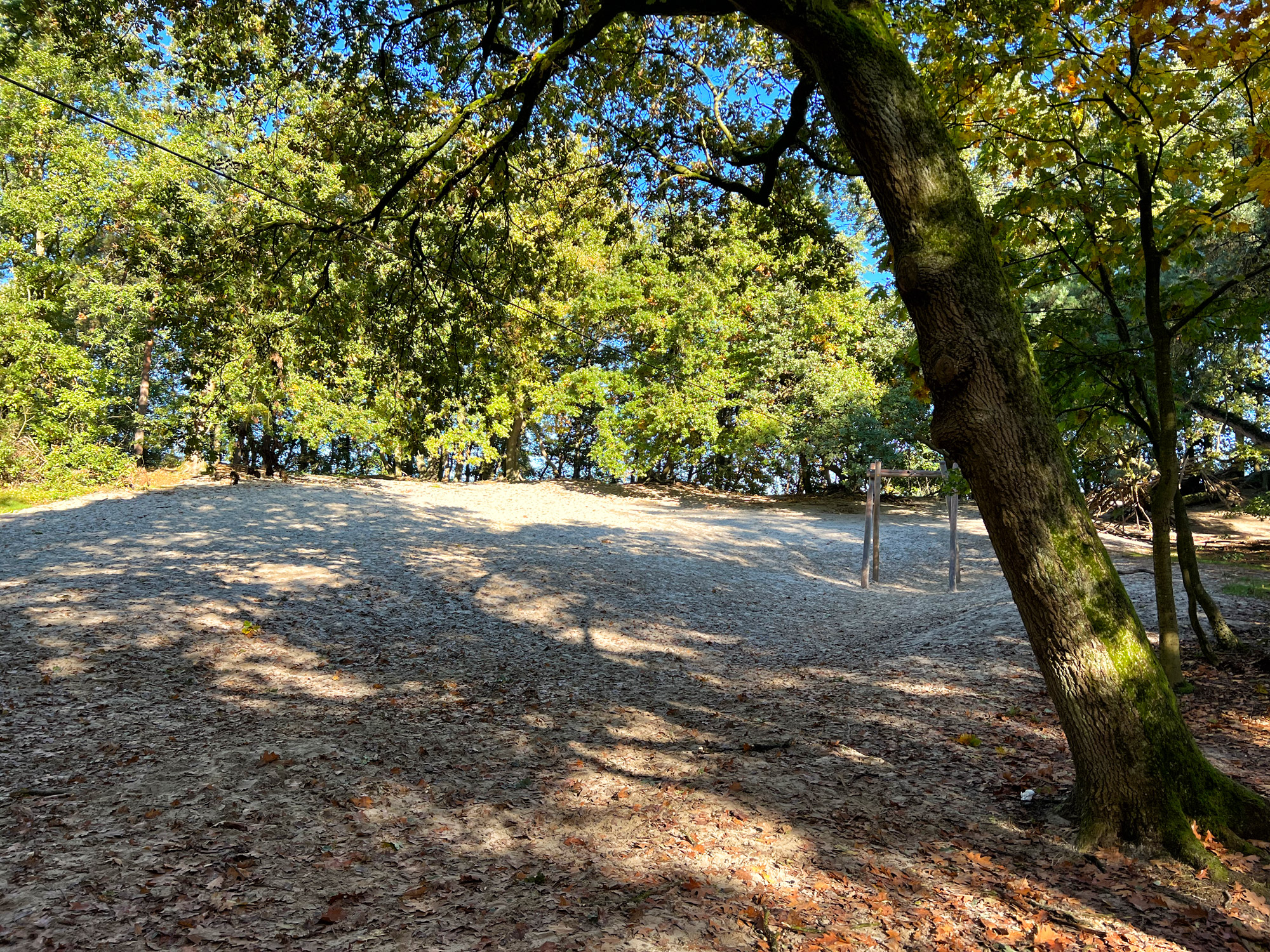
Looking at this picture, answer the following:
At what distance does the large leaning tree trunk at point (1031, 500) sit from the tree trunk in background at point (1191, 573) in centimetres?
224

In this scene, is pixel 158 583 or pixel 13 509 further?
pixel 13 509

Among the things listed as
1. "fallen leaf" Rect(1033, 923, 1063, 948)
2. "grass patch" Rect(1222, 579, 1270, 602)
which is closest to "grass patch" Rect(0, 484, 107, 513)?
"fallen leaf" Rect(1033, 923, 1063, 948)

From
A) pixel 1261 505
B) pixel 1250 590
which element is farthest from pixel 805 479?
pixel 1250 590

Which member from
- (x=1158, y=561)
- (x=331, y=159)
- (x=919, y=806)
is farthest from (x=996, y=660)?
(x=331, y=159)

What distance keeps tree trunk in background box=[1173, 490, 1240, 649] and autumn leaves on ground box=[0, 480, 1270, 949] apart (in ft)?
1.10

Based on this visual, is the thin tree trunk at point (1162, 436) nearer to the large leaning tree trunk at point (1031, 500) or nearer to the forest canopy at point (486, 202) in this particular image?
the forest canopy at point (486, 202)

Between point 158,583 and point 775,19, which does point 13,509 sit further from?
point 775,19

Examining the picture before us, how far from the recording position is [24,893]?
2.54 meters

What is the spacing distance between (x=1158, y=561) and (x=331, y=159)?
24.6ft

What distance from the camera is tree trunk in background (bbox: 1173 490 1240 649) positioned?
15.8ft

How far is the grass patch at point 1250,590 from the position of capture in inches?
282

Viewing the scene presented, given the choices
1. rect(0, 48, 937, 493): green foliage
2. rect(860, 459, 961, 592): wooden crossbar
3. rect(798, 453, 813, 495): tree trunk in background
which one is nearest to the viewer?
rect(0, 48, 937, 493): green foliage

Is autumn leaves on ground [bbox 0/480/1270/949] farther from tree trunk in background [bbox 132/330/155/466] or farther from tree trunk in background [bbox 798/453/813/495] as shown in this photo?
tree trunk in background [bbox 798/453/813/495]

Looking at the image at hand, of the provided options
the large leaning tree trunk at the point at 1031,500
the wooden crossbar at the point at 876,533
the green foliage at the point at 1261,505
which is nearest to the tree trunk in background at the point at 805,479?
the wooden crossbar at the point at 876,533
